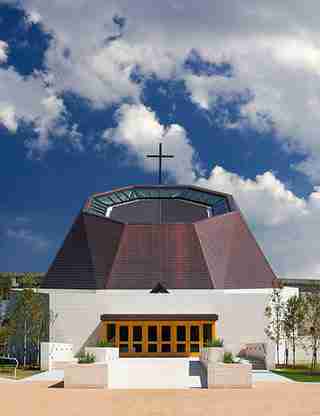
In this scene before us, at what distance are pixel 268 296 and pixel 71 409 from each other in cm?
2370

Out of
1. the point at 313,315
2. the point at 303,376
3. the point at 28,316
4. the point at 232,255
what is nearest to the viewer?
the point at 303,376

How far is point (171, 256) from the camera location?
136 feet

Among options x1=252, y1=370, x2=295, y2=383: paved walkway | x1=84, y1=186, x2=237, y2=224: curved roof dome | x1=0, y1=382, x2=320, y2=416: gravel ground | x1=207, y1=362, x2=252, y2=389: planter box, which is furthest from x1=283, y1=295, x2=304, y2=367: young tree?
x1=207, y1=362, x2=252, y2=389: planter box

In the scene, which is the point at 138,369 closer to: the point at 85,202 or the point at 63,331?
the point at 63,331

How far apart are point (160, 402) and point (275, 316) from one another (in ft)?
72.4

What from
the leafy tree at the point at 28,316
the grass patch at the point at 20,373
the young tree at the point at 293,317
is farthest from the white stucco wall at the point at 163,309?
the grass patch at the point at 20,373

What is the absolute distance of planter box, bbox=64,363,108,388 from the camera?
23.0 metres

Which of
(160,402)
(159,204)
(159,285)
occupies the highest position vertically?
(159,204)

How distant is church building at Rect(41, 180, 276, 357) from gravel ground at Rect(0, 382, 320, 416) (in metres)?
14.9

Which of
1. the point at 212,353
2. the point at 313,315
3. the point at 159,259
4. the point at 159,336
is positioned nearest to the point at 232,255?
the point at 159,259

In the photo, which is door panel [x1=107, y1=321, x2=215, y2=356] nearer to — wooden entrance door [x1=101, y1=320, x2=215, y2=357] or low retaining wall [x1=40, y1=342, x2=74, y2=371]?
wooden entrance door [x1=101, y1=320, x2=215, y2=357]

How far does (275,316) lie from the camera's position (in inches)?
1559

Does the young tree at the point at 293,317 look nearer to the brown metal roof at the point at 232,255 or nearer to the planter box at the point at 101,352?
the brown metal roof at the point at 232,255

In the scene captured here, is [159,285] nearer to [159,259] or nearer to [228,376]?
[159,259]
